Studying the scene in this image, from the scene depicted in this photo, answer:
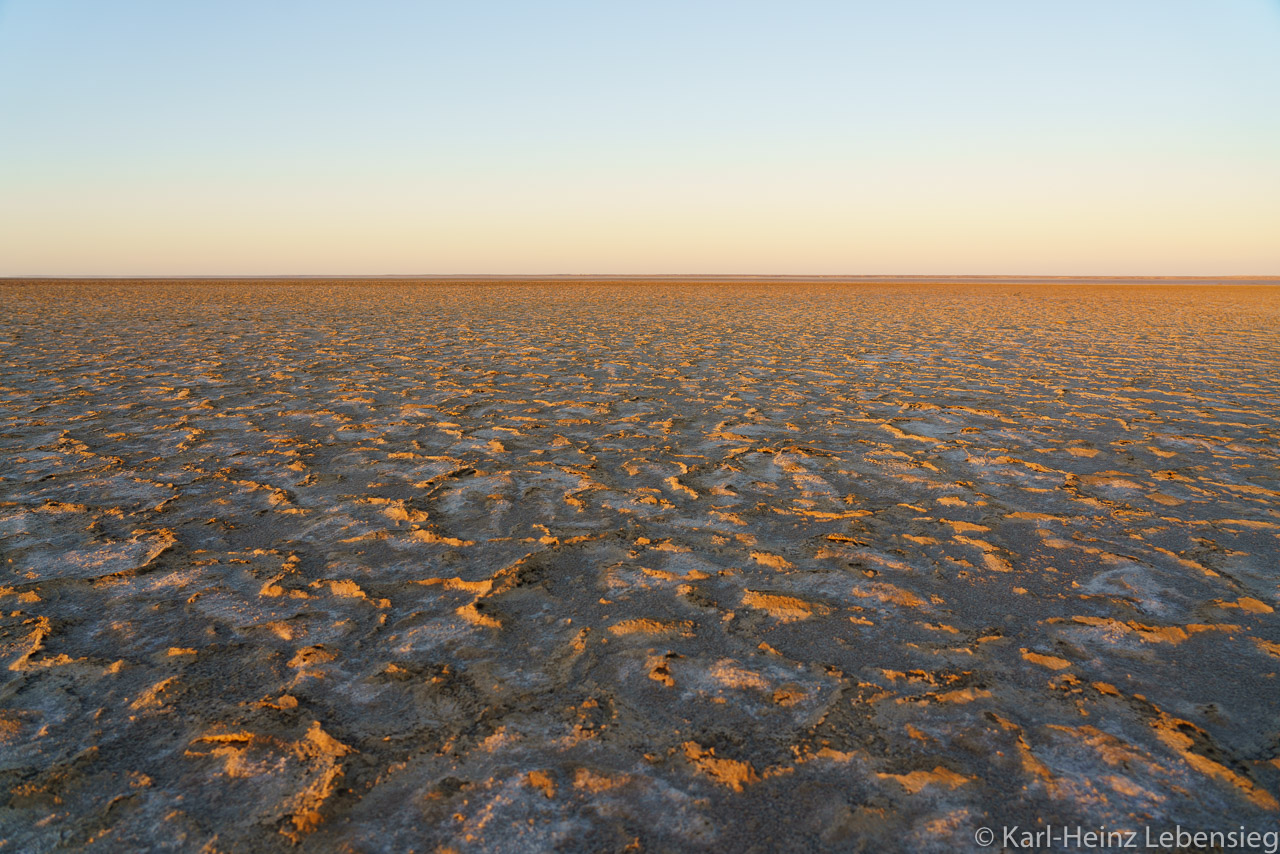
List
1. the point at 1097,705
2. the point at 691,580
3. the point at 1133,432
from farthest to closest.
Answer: the point at 1133,432 → the point at 691,580 → the point at 1097,705

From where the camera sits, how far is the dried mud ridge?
5.22ft

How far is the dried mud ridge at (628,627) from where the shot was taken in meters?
1.59

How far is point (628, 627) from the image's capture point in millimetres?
2385

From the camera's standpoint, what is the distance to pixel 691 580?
2750 millimetres

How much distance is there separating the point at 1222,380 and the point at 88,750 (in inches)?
384

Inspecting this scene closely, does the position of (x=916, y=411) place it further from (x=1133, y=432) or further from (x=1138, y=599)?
(x=1138, y=599)

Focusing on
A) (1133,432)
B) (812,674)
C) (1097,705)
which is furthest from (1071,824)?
(1133,432)

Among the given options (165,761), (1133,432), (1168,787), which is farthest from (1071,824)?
(1133,432)

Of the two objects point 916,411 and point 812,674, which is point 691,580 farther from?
point 916,411

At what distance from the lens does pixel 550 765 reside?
5.58 ft

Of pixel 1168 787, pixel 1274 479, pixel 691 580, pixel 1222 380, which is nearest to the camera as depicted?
pixel 1168 787

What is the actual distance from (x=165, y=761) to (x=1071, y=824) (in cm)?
208

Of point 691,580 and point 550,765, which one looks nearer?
point 550,765

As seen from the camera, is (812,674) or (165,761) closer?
(165,761)
